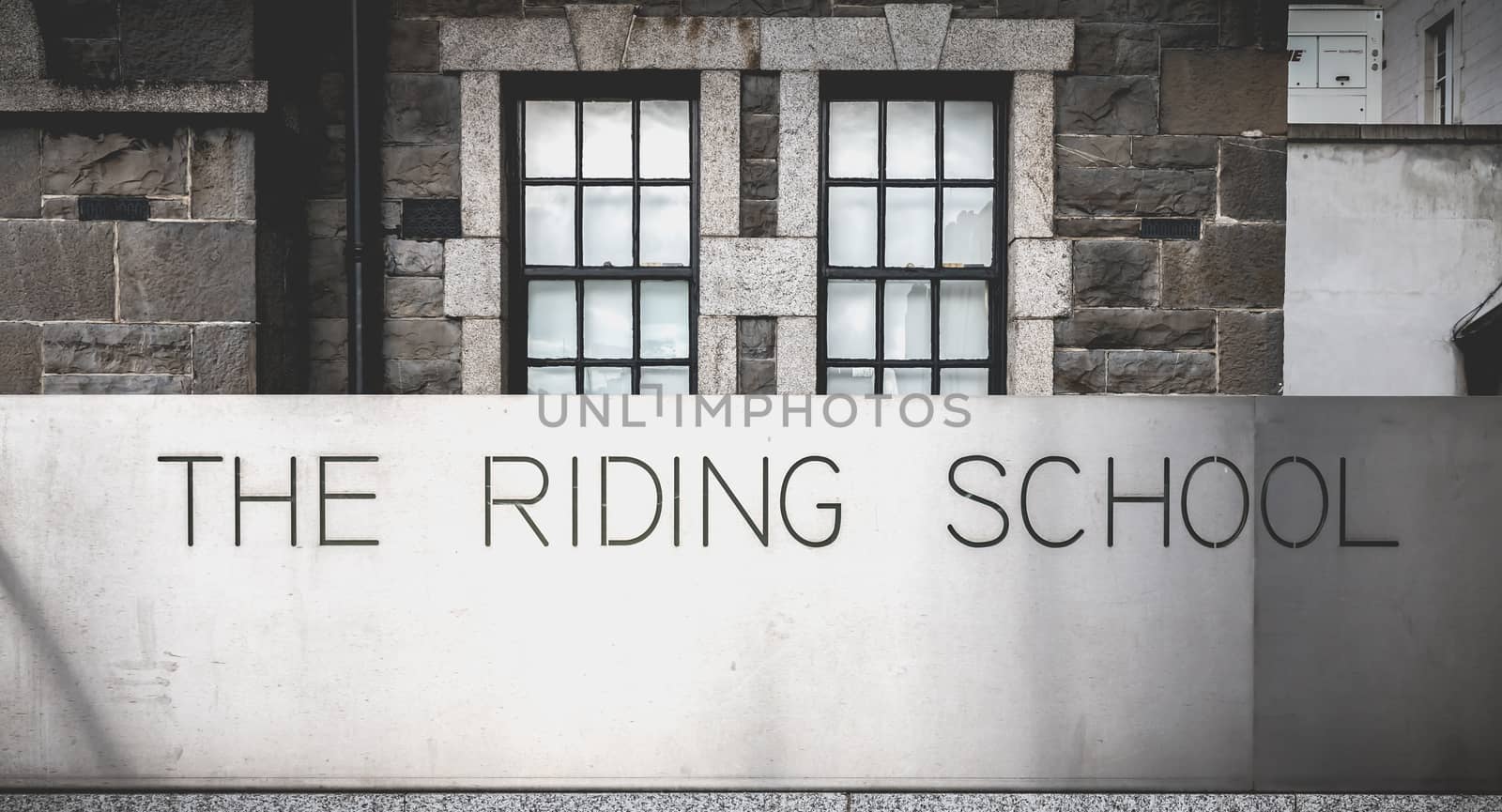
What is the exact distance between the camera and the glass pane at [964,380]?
4.98 m

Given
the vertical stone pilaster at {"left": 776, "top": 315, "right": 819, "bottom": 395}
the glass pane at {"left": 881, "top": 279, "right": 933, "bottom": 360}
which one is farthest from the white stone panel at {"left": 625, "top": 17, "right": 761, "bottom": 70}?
the glass pane at {"left": 881, "top": 279, "right": 933, "bottom": 360}

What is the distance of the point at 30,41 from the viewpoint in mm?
4230

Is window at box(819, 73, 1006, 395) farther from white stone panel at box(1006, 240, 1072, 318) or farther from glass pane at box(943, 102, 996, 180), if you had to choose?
white stone panel at box(1006, 240, 1072, 318)

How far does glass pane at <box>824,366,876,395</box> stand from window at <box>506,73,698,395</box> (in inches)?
31.4

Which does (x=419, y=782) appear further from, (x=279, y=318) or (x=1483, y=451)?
(x=1483, y=451)

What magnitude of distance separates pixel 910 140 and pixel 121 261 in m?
4.15

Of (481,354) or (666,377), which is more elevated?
(481,354)

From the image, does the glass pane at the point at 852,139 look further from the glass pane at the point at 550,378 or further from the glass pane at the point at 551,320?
the glass pane at the point at 550,378

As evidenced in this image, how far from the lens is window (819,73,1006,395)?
192 inches

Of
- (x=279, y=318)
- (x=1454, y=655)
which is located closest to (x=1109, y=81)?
(x=1454, y=655)

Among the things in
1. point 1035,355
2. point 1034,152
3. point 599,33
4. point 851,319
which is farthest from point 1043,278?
point 599,33

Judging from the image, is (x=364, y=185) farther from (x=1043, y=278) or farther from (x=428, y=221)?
(x=1043, y=278)

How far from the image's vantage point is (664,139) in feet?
16.1

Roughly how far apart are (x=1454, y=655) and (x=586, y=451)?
9.59 feet
